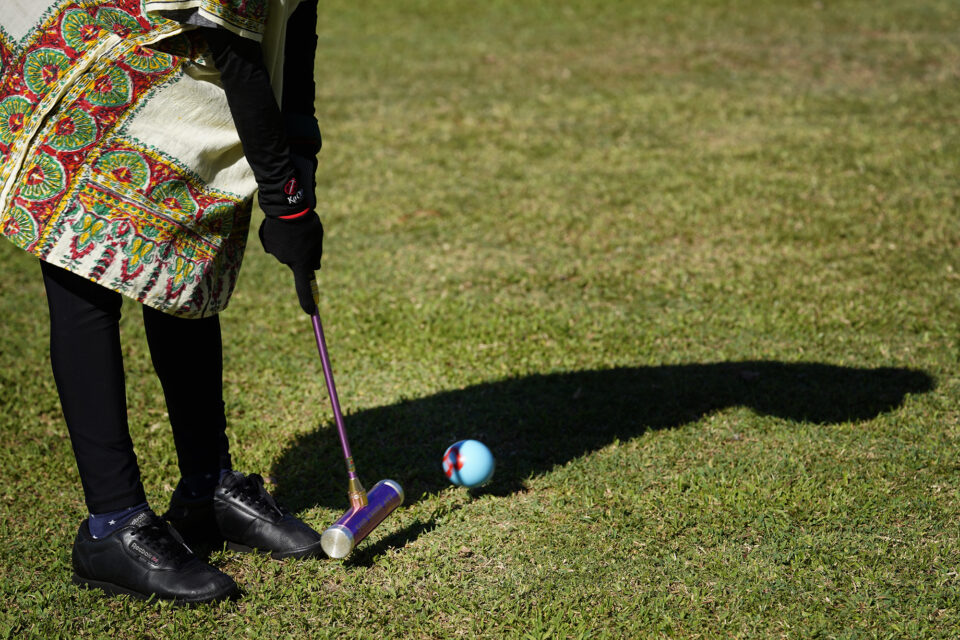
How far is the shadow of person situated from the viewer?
3.84m

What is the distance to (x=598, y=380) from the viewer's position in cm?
461

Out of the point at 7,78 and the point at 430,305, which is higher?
the point at 7,78

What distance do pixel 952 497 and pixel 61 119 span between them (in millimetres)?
3244

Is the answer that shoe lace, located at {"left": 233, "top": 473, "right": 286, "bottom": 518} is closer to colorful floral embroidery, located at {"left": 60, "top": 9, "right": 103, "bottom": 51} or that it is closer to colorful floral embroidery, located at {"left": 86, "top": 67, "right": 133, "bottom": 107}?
colorful floral embroidery, located at {"left": 86, "top": 67, "right": 133, "bottom": 107}

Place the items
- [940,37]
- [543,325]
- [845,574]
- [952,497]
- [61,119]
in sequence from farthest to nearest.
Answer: [940,37] < [543,325] < [952,497] < [845,574] < [61,119]

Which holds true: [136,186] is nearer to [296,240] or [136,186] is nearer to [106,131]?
[106,131]

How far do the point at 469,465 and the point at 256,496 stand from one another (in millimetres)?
776

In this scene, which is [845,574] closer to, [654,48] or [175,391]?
[175,391]

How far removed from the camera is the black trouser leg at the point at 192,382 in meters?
3.09

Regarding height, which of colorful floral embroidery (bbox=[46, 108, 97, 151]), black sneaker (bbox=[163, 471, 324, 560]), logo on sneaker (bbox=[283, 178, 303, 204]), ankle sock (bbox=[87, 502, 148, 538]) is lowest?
black sneaker (bbox=[163, 471, 324, 560])

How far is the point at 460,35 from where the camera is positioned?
1296 cm

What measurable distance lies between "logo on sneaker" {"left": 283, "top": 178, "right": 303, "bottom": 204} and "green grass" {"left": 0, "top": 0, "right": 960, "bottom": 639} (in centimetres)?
123

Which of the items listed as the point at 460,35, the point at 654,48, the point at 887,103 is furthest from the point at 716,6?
the point at 887,103

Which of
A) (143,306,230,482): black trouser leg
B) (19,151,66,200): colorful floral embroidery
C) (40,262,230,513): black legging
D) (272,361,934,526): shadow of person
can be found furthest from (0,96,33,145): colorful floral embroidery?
(272,361,934,526): shadow of person
